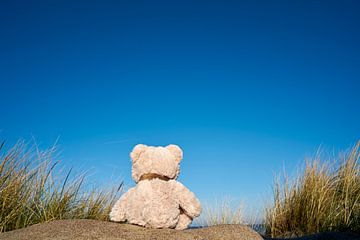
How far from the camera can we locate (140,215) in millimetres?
3088

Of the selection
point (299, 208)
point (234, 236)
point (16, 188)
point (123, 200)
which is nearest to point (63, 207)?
point (16, 188)

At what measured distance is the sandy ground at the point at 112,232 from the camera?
9.39 feet

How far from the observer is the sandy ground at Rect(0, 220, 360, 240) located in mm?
2863

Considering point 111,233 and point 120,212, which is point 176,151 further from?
point 111,233

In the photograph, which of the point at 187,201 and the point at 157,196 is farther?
the point at 187,201

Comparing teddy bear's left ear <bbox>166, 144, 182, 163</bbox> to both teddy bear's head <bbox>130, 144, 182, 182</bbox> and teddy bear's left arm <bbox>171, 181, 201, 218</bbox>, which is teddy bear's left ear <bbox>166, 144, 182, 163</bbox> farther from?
teddy bear's left arm <bbox>171, 181, 201, 218</bbox>

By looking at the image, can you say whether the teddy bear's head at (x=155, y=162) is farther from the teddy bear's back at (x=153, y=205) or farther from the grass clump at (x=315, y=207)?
the grass clump at (x=315, y=207)

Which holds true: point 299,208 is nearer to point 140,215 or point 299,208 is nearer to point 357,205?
point 357,205

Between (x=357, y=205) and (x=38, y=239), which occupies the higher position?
(x=357, y=205)

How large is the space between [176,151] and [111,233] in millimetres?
906

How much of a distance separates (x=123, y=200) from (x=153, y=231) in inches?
15.9

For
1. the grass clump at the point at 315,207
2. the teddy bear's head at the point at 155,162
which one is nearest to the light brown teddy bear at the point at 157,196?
the teddy bear's head at the point at 155,162

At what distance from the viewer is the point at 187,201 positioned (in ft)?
10.6

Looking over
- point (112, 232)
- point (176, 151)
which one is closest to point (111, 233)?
point (112, 232)
